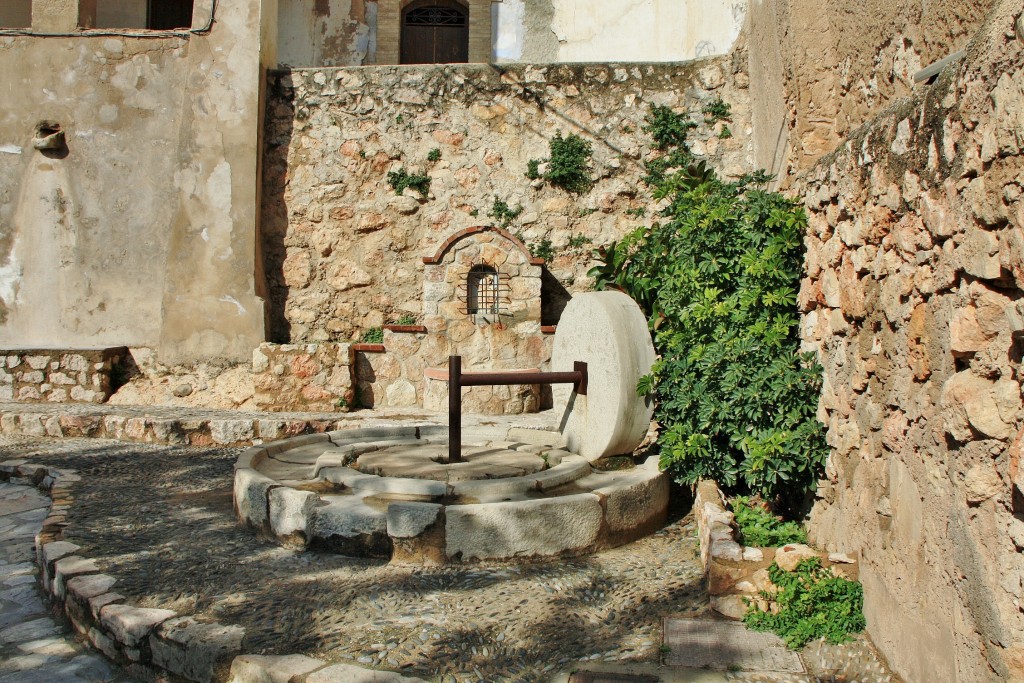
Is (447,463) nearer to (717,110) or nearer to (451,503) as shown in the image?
(451,503)

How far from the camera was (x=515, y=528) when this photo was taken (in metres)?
3.43

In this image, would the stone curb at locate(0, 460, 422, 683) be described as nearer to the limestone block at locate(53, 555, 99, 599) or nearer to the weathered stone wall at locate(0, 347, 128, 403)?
the limestone block at locate(53, 555, 99, 599)

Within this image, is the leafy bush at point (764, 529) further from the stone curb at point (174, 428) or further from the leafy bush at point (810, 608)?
the stone curb at point (174, 428)

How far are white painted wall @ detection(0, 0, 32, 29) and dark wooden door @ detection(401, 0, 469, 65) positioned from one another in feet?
18.2

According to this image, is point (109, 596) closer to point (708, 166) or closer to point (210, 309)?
point (210, 309)

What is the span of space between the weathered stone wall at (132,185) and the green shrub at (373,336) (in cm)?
127

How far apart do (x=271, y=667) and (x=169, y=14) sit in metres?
11.5

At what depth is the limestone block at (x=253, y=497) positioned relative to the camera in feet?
12.7

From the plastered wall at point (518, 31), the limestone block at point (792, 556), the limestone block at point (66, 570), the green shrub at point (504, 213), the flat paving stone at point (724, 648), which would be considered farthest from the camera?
the plastered wall at point (518, 31)

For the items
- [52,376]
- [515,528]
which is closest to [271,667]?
[515,528]

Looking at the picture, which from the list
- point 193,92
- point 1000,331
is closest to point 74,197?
point 193,92

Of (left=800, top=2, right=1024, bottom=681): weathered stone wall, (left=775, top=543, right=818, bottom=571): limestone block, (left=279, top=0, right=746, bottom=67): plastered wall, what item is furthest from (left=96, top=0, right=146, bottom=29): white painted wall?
(left=775, top=543, right=818, bottom=571): limestone block

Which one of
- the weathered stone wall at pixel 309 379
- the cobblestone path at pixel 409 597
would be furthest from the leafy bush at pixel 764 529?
the weathered stone wall at pixel 309 379

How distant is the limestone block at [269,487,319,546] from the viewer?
11.9 feet
